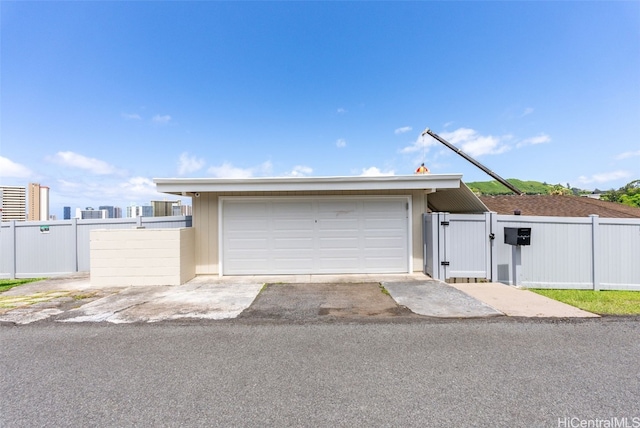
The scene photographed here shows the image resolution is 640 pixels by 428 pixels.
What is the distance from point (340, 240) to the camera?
7.55m

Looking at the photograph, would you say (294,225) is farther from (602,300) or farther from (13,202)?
(13,202)

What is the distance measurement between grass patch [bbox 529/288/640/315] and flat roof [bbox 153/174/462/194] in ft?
10.5

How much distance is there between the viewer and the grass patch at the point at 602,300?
4509 mm

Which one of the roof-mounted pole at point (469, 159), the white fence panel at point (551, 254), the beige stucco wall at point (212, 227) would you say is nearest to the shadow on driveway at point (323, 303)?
the beige stucco wall at point (212, 227)

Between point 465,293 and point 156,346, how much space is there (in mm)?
5500

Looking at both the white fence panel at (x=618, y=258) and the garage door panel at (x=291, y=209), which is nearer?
the white fence panel at (x=618, y=258)

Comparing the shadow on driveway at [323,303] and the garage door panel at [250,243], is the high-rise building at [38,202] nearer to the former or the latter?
the garage door panel at [250,243]

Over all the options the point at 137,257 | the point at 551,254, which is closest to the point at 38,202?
the point at 137,257

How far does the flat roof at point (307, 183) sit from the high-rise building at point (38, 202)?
7749mm

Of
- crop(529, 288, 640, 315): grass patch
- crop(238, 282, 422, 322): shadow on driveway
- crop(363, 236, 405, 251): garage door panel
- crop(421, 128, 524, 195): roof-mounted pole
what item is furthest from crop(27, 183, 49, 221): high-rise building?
crop(421, 128, 524, 195): roof-mounted pole

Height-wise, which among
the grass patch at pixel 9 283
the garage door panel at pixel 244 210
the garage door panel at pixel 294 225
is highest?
the garage door panel at pixel 244 210

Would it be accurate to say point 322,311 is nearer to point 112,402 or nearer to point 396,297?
point 396,297

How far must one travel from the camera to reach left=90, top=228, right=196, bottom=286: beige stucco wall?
6406 millimetres

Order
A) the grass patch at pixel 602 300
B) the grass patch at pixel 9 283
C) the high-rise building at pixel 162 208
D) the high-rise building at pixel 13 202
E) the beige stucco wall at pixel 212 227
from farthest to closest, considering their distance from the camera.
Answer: the high-rise building at pixel 162 208, the high-rise building at pixel 13 202, the beige stucco wall at pixel 212 227, the grass patch at pixel 9 283, the grass patch at pixel 602 300
